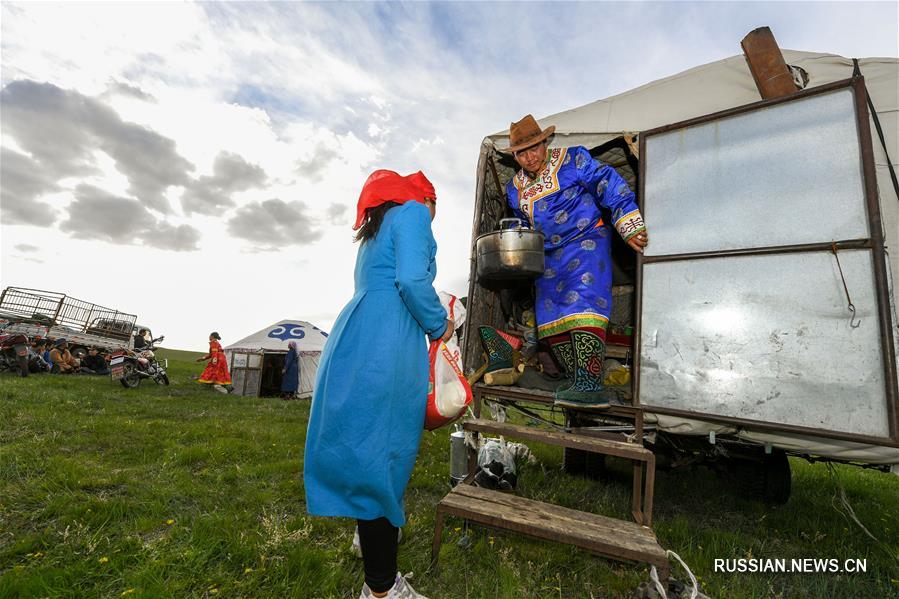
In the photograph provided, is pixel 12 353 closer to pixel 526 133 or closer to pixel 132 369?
pixel 132 369

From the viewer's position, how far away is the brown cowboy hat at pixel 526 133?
345 centimetres

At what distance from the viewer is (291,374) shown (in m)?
13.6

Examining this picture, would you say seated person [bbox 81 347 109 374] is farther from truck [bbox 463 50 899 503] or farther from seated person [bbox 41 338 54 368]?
truck [bbox 463 50 899 503]

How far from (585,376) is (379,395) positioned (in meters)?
1.62

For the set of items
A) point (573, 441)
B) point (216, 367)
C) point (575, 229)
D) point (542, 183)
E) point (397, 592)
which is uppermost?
point (542, 183)

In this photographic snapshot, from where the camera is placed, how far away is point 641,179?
3162 millimetres

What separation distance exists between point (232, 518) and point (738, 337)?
3.75m

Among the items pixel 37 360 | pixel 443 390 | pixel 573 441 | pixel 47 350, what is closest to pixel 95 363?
pixel 47 350

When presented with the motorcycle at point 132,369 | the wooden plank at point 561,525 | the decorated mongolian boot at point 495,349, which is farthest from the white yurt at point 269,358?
the wooden plank at point 561,525

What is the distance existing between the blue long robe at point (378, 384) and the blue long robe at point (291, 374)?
1244 cm

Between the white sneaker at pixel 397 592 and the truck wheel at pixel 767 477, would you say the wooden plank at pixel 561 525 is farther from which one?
the truck wheel at pixel 767 477

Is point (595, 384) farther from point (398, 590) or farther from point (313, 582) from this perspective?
point (313, 582)

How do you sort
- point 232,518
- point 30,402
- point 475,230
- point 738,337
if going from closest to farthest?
point 738,337, point 232,518, point 475,230, point 30,402

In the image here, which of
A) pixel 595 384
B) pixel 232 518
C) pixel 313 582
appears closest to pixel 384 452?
pixel 313 582
